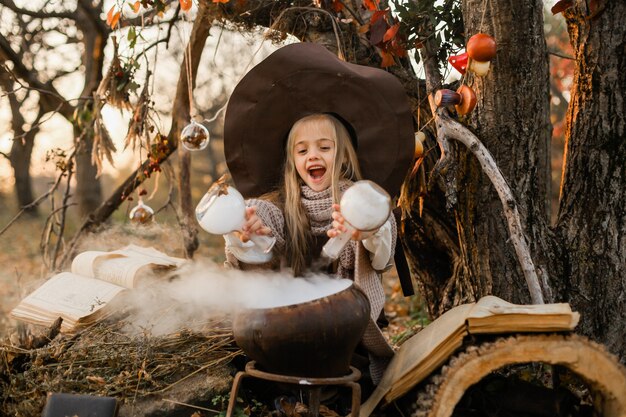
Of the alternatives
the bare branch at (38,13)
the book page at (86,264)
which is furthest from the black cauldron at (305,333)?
the bare branch at (38,13)

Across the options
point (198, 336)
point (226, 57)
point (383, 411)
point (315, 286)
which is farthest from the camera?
point (226, 57)

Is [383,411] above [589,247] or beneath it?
beneath

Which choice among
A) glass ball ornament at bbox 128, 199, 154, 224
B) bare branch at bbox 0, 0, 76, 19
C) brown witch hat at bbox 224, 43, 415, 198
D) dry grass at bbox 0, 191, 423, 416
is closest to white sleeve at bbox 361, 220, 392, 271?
brown witch hat at bbox 224, 43, 415, 198

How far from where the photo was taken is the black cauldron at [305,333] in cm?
197

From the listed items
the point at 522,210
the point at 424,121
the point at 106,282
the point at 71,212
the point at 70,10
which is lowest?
the point at 71,212

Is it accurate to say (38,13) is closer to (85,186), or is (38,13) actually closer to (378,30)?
(85,186)

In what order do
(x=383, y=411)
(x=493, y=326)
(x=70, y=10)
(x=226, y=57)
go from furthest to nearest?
(x=226, y=57) < (x=70, y=10) < (x=383, y=411) < (x=493, y=326)

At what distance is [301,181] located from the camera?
9.58 feet

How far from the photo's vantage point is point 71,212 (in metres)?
16.4

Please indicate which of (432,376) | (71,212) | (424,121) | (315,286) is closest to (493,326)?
(432,376)

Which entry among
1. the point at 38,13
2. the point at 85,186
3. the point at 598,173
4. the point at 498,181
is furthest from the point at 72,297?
the point at 85,186

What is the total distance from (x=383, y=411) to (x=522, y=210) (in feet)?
3.75

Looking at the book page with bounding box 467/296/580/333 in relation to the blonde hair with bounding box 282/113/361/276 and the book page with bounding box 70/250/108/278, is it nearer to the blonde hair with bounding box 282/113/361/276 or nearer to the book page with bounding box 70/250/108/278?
the blonde hair with bounding box 282/113/361/276

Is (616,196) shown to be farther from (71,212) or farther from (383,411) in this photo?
(71,212)
